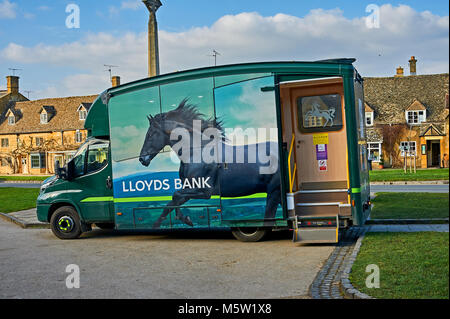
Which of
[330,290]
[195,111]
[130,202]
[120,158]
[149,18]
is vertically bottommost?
[330,290]

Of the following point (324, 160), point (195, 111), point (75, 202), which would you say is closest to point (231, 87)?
point (195, 111)

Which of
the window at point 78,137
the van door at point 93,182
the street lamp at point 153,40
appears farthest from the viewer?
the window at point 78,137

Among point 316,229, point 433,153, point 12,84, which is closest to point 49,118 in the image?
point 12,84

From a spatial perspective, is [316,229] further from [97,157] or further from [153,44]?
[153,44]

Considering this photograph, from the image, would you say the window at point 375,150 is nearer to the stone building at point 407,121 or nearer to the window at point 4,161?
the stone building at point 407,121

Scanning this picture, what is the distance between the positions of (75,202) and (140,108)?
112 inches

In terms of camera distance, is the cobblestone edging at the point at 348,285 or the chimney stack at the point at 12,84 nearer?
the cobblestone edging at the point at 348,285

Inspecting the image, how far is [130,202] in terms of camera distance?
1173 centimetres

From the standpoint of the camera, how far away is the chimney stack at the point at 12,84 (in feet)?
231

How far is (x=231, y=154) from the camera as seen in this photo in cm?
1100

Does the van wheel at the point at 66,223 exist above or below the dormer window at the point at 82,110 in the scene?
below

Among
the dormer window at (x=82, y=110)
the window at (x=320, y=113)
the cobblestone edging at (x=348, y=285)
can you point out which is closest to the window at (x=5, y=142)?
the dormer window at (x=82, y=110)

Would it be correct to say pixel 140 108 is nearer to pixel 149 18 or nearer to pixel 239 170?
pixel 239 170

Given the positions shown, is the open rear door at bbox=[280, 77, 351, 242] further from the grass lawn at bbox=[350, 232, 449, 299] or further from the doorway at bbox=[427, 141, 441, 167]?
Answer: the doorway at bbox=[427, 141, 441, 167]
